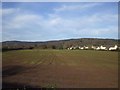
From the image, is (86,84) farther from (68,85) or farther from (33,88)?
(33,88)

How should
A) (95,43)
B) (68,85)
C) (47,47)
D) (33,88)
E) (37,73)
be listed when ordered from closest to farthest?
(33,88) < (68,85) < (37,73) < (47,47) < (95,43)

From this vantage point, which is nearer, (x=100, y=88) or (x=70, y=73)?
(x=100, y=88)

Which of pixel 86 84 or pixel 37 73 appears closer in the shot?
pixel 86 84

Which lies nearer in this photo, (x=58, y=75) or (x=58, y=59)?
(x=58, y=75)

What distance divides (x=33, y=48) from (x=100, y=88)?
3629cm

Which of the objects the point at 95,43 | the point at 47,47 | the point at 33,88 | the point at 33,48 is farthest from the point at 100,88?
the point at 95,43

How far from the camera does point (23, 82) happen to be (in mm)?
14016

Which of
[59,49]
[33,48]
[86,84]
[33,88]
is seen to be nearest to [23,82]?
[33,88]

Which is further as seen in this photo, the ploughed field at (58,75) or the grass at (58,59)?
the grass at (58,59)

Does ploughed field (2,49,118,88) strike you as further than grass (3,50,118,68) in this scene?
No

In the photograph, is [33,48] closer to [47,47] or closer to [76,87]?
[47,47]

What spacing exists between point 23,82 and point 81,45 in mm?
44723

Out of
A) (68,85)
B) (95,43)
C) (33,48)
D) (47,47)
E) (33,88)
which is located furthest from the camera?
(95,43)

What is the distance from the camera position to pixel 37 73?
17.9 metres
